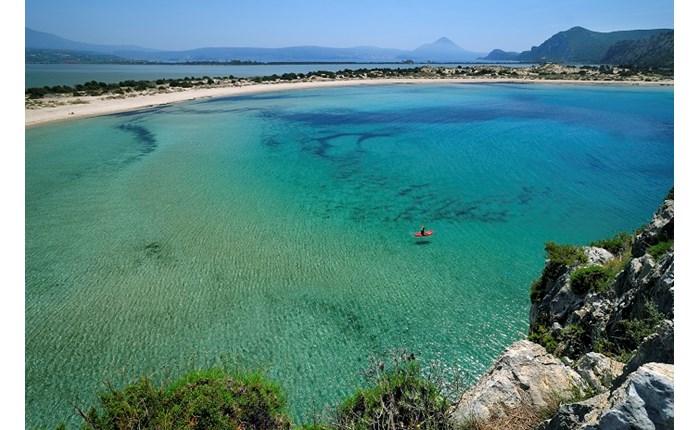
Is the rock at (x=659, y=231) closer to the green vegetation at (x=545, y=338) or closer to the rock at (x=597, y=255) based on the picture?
the rock at (x=597, y=255)

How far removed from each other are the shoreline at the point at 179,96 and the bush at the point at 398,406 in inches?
1466

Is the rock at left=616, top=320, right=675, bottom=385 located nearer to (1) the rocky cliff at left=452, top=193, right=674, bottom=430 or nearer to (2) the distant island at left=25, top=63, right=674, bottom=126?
(1) the rocky cliff at left=452, top=193, right=674, bottom=430

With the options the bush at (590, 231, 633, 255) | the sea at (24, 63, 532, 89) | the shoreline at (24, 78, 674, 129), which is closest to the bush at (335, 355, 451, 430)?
the bush at (590, 231, 633, 255)

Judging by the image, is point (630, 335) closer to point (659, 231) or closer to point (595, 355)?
point (595, 355)

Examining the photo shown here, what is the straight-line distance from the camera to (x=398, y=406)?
7.52 m

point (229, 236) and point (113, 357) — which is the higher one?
point (229, 236)

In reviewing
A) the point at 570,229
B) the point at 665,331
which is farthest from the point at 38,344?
the point at 570,229

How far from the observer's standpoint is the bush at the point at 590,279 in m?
8.80

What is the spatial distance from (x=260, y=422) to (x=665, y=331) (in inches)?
283

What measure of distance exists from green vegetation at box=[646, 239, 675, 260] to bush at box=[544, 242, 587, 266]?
231 centimetres

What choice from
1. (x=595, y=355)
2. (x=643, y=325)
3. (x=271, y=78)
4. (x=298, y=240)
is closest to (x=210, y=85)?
(x=271, y=78)

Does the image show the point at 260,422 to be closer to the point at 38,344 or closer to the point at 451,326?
the point at 451,326

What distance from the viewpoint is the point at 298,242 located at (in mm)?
17578

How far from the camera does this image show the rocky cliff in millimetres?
4010
